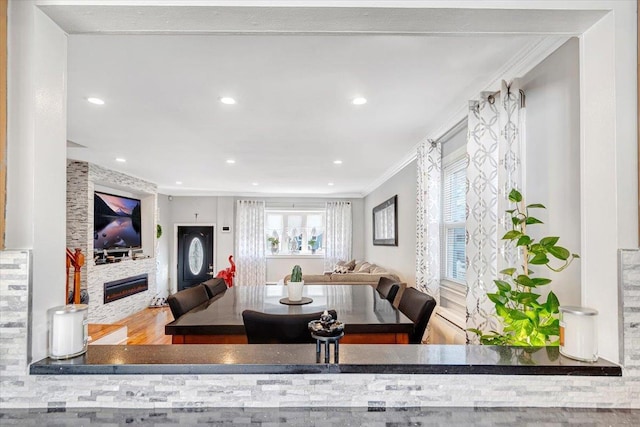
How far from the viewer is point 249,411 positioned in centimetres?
107

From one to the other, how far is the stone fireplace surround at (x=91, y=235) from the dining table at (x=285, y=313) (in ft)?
9.82

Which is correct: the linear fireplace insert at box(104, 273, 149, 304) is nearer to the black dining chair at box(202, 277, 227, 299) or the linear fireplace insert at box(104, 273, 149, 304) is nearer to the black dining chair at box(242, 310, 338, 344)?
the black dining chair at box(202, 277, 227, 299)

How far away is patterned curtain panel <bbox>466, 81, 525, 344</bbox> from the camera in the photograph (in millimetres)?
1979

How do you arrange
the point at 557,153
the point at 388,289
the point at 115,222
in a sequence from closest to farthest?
the point at 557,153
the point at 388,289
the point at 115,222

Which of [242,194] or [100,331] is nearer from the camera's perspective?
[100,331]

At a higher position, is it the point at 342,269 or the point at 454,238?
the point at 454,238

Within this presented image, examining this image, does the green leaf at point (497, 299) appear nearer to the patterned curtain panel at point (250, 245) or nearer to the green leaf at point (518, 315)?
the green leaf at point (518, 315)

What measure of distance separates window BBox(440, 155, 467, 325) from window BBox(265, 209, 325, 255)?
5.29 metres

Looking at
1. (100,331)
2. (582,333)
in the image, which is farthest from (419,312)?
(100,331)

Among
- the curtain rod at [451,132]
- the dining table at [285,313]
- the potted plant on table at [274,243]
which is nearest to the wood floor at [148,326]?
the dining table at [285,313]

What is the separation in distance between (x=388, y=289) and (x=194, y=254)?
247 inches

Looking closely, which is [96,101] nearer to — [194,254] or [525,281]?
[525,281]

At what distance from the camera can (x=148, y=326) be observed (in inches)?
210

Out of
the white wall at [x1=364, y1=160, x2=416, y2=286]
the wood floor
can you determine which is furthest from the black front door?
the white wall at [x1=364, y1=160, x2=416, y2=286]
